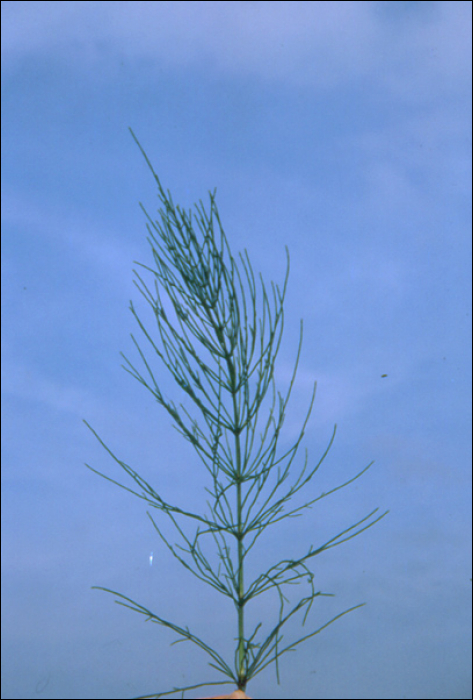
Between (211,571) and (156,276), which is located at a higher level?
(156,276)

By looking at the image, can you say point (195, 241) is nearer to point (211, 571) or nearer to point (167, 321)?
point (167, 321)

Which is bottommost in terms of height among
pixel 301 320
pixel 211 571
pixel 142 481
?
pixel 211 571

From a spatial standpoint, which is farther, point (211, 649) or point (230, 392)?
point (230, 392)

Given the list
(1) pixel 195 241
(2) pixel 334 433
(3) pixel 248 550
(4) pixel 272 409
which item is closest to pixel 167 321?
(1) pixel 195 241

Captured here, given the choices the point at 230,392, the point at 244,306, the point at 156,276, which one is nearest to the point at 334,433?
the point at 230,392

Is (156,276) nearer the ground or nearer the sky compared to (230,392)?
nearer the sky

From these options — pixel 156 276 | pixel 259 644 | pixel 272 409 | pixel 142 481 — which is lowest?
pixel 259 644

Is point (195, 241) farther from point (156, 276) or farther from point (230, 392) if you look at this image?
point (230, 392)

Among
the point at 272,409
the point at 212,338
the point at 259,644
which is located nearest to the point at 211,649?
the point at 259,644

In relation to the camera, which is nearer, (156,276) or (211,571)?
(211,571)
